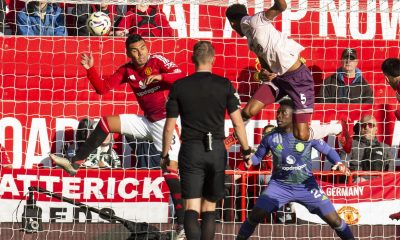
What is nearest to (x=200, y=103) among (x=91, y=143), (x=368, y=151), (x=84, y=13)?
(x=91, y=143)

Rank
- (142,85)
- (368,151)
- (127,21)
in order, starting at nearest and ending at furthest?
(142,85)
(368,151)
(127,21)

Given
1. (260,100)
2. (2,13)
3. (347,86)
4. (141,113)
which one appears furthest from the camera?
(2,13)

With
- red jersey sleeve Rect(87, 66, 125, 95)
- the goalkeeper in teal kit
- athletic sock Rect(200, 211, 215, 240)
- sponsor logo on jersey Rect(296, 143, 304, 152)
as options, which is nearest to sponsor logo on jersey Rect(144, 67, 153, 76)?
red jersey sleeve Rect(87, 66, 125, 95)

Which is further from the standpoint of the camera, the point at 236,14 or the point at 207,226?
the point at 236,14

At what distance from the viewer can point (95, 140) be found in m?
12.4

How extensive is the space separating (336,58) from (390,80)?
4081mm

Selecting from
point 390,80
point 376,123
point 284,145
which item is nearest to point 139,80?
point 284,145

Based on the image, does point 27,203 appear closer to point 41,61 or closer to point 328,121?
point 41,61

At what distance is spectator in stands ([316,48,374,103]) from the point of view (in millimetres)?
15211

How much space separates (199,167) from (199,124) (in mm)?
392

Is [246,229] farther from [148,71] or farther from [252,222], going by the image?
[148,71]

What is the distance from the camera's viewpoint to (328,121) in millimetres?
14602

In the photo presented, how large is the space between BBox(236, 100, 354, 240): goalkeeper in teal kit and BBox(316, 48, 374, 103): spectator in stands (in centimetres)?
310

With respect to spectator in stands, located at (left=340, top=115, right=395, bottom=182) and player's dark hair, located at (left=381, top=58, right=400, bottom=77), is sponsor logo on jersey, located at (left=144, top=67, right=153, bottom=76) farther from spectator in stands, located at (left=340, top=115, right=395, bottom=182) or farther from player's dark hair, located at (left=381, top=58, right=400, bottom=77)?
spectator in stands, located at (left=340, top=115, right=395, bottom=182)
